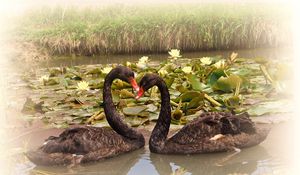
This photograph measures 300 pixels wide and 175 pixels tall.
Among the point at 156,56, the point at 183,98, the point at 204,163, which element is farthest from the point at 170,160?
the point at 156,56

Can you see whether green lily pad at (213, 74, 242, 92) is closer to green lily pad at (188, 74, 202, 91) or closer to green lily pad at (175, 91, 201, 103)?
green lily pad at (188, 74, 202, 91)

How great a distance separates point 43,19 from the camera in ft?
67.5

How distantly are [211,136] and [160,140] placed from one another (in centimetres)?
57

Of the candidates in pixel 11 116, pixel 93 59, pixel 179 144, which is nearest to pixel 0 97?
pixel 11 116

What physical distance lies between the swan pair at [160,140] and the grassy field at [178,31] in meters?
9.42

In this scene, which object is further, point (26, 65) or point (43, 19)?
point (43, 19)

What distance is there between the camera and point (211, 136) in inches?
235

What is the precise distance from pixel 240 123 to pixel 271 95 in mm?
1723

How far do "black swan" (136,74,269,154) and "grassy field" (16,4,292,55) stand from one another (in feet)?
31.1

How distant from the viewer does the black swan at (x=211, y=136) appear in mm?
5938

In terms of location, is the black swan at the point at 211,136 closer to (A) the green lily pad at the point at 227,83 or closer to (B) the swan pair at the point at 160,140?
(B) the swan pair at the point at 160,140

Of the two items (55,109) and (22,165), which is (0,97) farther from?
(22,165)

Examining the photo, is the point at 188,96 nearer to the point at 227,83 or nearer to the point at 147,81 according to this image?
the point at 227,83

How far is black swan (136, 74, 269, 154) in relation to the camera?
19.5 feet
